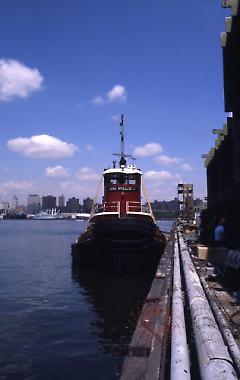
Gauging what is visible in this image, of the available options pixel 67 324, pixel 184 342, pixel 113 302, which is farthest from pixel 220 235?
pixel 184 342

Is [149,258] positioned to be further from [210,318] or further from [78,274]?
[210,318]

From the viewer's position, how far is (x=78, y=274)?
22.0 m

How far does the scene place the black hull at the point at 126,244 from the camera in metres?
19.2

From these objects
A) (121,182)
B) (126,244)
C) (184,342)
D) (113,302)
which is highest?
(121,182)

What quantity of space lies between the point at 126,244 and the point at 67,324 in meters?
7.83

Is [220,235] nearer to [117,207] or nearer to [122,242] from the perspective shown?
[122,242]

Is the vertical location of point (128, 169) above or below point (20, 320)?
above

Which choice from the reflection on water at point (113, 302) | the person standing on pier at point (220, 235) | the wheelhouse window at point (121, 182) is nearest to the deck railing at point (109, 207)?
the wheelhouse window at point (121, 182)

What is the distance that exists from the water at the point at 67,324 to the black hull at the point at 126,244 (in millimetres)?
683

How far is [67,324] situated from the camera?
38.4 feet

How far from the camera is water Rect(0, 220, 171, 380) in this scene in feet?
27.6

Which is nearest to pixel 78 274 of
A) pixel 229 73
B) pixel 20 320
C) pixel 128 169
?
pixel 128 169

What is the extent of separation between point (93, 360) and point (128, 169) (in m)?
15.6

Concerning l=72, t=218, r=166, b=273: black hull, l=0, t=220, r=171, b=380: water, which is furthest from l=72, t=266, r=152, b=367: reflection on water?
l=72, t=218, r=166, b=273: black hull
